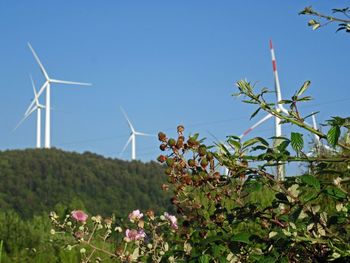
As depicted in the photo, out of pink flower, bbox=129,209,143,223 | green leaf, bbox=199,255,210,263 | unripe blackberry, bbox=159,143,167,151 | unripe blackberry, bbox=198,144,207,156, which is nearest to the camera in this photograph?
green leaf, bbox=199,255,210,263

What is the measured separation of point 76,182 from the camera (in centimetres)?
7238

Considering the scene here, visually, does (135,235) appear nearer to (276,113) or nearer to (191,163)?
(191,163)

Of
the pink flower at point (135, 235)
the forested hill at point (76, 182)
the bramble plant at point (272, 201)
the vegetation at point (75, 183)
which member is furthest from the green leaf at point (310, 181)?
the forested hill at point (76, 182)

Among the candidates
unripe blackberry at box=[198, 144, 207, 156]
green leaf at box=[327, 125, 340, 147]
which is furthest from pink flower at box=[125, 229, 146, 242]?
green leaf at box=[327, 125, 340, 147]

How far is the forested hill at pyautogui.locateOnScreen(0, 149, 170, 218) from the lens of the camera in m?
63.9

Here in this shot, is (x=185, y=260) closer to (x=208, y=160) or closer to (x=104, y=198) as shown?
(x=208, y=160)

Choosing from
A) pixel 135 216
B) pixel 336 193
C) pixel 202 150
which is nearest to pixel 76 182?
pixel 135 216

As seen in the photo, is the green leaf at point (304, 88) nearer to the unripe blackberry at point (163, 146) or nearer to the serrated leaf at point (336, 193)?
the serrated leaf at point (336, 193)

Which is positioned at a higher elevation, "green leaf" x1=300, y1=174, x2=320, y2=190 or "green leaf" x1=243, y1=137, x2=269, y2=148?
"green leaf" x1=243, y1=137, x2=269, y2=148

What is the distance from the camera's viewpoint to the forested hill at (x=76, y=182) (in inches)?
2517

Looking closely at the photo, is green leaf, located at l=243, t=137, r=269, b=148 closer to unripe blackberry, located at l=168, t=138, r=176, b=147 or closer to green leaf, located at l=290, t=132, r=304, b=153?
green leaf, located at l=290, t=132, r=304, b=153

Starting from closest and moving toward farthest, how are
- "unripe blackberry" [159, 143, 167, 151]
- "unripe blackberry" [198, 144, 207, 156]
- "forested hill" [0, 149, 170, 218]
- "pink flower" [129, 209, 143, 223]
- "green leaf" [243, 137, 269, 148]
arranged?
"green leaf" [243, 137, 269, 148] < "unripe blackberry" [198, 144, 207, 156] < "unripe blackberry" [159, 143, 167, 151] < "pink flower" [129, 209, 143, 223] < "forested hill" [0, 149, 170, 218]

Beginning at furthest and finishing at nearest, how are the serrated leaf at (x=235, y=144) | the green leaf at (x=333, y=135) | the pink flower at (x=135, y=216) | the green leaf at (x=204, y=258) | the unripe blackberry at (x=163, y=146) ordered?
the pink flower at (x=135, y=216), the unripe blackberry at (x=163, y=146), the serrated leaf at (x=235, y=144), the green leaf at (x=204, y=258), the green leaf at (x=333, y=135)

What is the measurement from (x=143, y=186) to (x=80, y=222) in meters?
67.2
